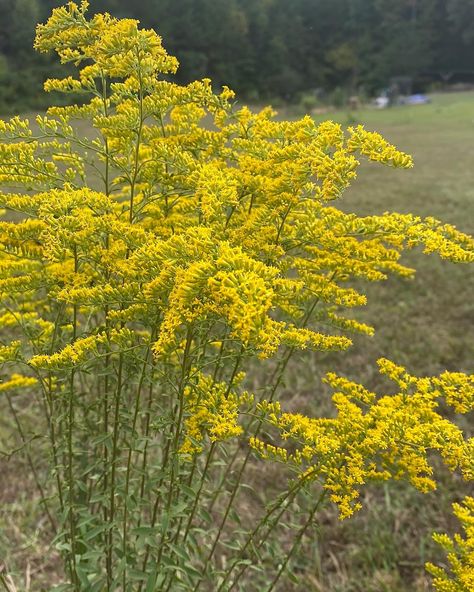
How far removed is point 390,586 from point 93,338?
2.81 m

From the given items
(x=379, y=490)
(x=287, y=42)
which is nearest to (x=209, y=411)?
(x=379, y=490)

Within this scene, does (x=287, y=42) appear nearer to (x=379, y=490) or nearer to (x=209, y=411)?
(x=379, y=490)

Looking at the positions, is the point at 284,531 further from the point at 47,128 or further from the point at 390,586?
the point at 47,128

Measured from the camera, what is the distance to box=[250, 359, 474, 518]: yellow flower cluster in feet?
5.64

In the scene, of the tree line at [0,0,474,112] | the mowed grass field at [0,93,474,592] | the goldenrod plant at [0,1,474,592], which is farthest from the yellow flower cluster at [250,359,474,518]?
the tree line at [0,0,474,112]

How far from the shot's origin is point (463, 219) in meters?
11.9

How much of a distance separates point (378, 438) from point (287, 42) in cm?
7486

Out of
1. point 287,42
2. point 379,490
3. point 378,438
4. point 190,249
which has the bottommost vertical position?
point 379,490

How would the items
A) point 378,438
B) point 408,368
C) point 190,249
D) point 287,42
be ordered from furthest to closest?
point 287,42
point 408,368
point 378,438
point 190,249

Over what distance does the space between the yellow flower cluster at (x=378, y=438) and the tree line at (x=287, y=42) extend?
130 feet

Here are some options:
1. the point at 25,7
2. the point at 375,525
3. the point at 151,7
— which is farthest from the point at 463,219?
the point at 151,7

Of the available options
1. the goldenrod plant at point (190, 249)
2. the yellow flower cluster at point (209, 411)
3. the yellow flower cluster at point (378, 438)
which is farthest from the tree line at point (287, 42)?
the yellow flower cluster at point (378, 438)

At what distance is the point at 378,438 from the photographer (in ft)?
5.67

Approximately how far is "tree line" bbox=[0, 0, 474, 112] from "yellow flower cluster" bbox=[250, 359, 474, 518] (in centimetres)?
3963
